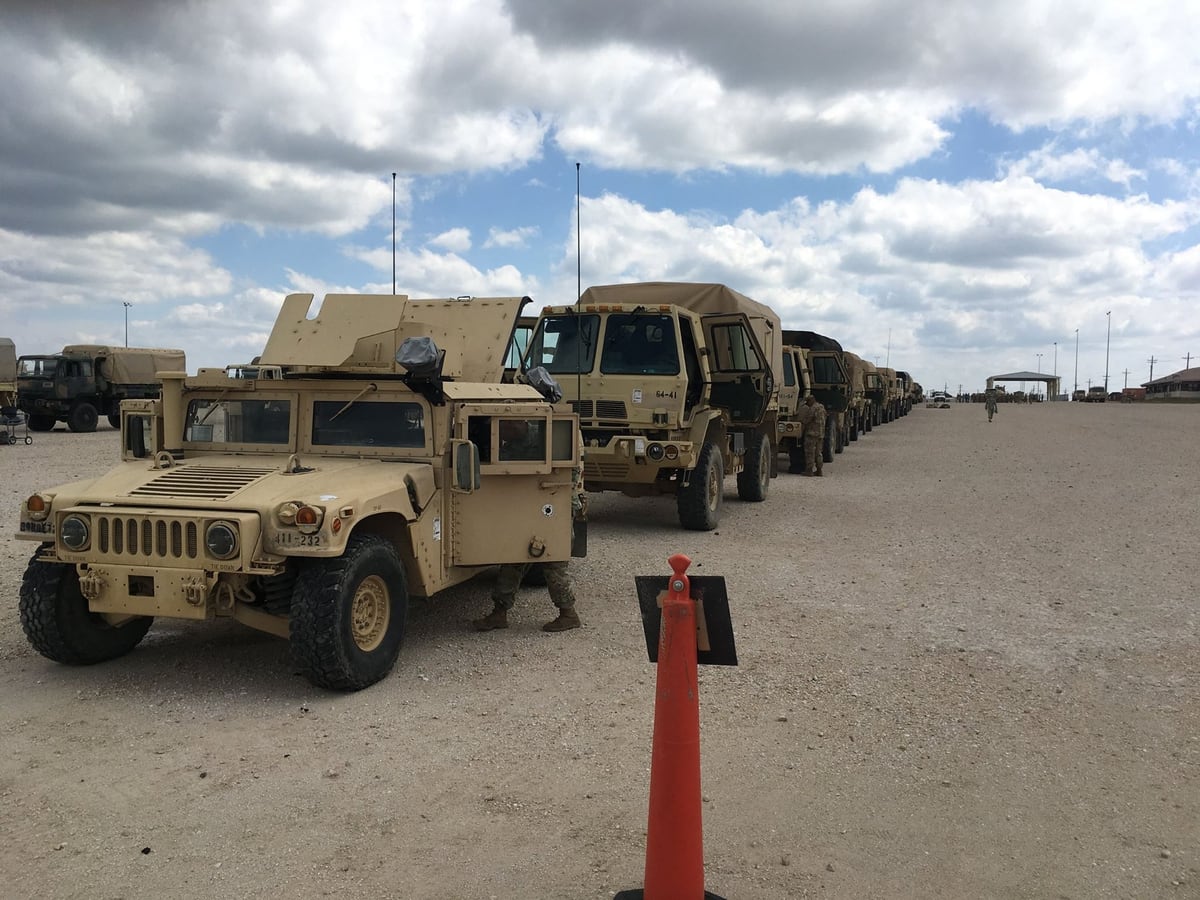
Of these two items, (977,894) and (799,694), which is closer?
(977,894)

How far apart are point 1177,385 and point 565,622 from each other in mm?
119384

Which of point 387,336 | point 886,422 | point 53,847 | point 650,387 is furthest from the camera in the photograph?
point 886,422

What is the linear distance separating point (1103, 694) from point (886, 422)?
118ft

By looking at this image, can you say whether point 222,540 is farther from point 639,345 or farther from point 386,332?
point 639,345

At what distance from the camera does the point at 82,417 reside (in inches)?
1044

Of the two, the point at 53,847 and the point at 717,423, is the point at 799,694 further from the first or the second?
the point at 717,423

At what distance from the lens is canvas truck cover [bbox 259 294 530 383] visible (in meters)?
5.96

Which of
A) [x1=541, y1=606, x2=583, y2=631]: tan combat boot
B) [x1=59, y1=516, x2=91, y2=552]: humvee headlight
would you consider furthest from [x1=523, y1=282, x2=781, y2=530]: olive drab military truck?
[x1=59, y1=516, x2=91, y2=552]: humvee headlight

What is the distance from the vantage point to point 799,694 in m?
5.02

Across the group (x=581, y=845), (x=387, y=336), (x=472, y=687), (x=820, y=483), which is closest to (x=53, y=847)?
(x=581, y=845)

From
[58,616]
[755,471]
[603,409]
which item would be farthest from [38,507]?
[755,471]

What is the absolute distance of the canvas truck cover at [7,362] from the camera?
24922 millimetres

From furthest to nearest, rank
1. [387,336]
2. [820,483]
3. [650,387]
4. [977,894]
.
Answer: [820,483] < [650,387] < [387,336] < [977,894]

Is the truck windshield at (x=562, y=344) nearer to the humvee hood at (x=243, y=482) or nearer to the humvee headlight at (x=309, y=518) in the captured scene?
the humvee hood at (x=243, y=482)
